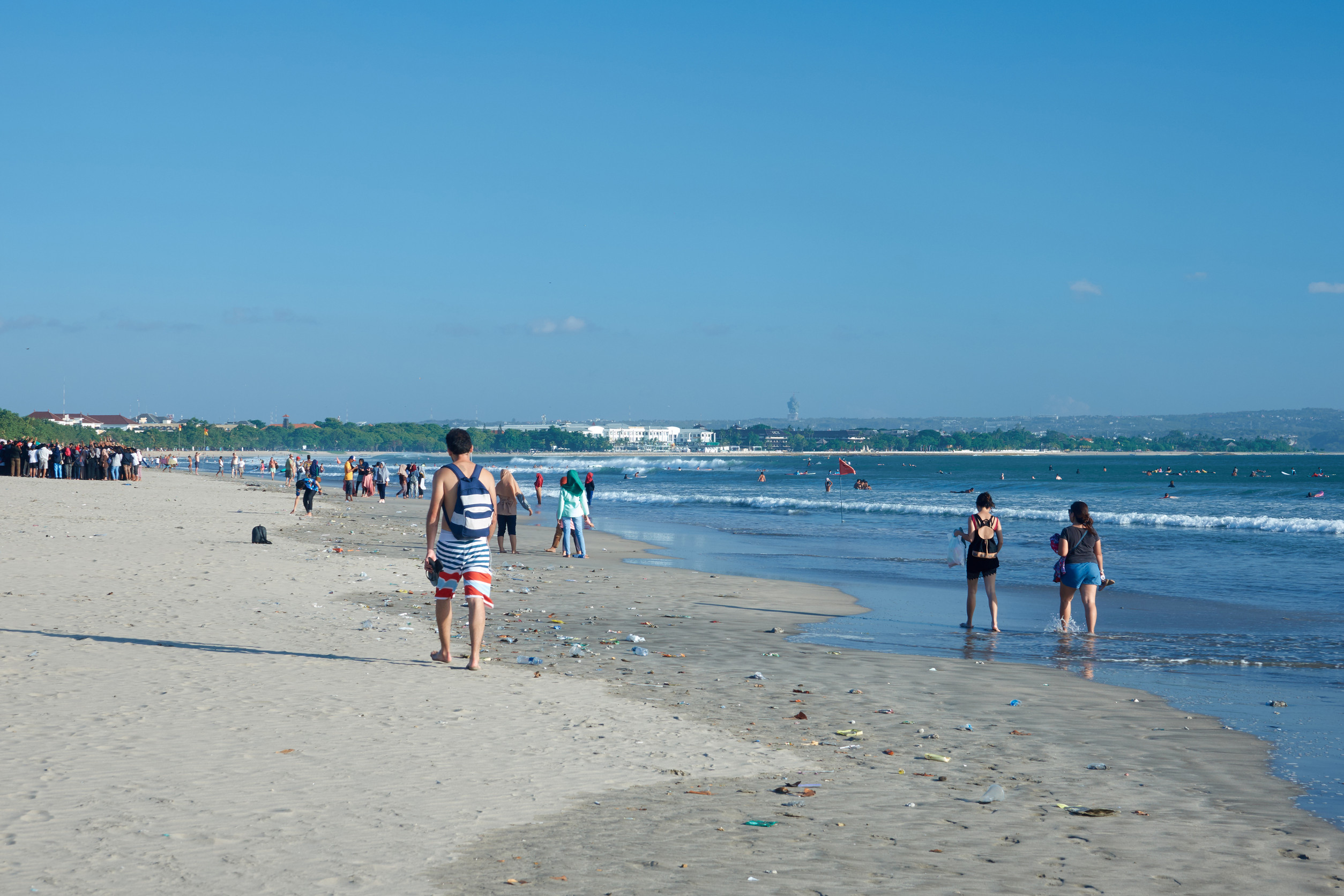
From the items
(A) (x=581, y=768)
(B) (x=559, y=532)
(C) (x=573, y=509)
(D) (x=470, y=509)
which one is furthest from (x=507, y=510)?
(A) (x=581, y=768)

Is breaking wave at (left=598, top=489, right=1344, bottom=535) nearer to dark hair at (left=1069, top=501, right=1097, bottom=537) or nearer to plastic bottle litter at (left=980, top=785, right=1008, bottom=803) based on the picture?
dark hair at (left=1069, top=501, right=1097, bottom=537)

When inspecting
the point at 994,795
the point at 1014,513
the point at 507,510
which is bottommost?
the point at 1014,513

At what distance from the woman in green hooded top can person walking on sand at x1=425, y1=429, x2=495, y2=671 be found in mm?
11045

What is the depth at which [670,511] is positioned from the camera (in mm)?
42250

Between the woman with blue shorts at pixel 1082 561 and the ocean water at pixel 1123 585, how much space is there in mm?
457

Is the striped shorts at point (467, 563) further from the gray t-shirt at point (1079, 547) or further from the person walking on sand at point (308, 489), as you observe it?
the person walking on sand at point (308, 489)

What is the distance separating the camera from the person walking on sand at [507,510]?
1738cm

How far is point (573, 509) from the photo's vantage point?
19984mm

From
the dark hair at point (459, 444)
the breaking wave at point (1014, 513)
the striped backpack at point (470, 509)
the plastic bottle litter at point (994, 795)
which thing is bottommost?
the breaking wave at point (1014, 513)

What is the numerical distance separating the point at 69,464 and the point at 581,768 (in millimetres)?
50866

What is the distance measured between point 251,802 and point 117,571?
35.1 ft

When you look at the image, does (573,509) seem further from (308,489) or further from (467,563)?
(308,489)

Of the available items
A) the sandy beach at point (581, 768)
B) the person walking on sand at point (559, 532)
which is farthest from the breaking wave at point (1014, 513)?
the sandy beach at point (581, 768)

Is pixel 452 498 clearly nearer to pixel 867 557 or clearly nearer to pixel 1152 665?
pixel 1152 665
